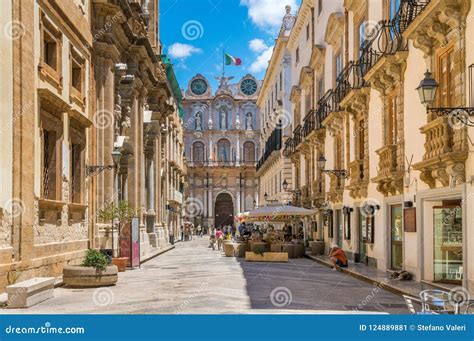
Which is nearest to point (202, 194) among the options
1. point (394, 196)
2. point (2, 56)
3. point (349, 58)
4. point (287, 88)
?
point (287, 88)

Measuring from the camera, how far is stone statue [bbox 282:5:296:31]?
54844mm

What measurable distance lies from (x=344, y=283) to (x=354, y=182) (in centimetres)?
675

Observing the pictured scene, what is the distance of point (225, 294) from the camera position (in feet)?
49.2

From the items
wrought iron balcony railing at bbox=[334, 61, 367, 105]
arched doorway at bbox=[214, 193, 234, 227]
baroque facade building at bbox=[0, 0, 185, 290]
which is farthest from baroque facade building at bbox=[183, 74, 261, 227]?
wrought iron balcony railing at bbox=[334, 61, 367, 105]

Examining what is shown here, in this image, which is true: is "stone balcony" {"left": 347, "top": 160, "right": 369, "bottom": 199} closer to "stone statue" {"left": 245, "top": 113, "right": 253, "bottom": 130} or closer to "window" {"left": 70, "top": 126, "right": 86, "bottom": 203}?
"window" {"left": 70, "top": 126, "right": 86, "bottom": 203}

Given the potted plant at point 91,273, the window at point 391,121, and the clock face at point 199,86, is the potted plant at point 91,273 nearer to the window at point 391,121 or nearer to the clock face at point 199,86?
the window at point 391,121

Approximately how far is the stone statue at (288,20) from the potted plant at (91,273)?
40166mm

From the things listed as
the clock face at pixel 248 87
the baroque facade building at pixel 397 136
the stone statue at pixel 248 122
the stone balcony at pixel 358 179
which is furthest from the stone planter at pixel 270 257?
the clock face at pixel 248 87

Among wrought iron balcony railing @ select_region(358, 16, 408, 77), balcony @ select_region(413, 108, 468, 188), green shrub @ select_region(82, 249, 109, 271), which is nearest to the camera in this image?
balcony @ select_region(413, 108, 468, 188)

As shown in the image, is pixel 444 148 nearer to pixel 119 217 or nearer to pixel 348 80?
pixel 119 217

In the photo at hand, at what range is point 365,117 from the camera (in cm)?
2377

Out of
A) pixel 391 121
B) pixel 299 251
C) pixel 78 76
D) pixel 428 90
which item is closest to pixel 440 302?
pixel 428 90

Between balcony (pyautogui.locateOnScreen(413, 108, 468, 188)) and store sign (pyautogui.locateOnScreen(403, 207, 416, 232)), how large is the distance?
5.71 feet

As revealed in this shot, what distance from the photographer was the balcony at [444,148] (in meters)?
13.8
